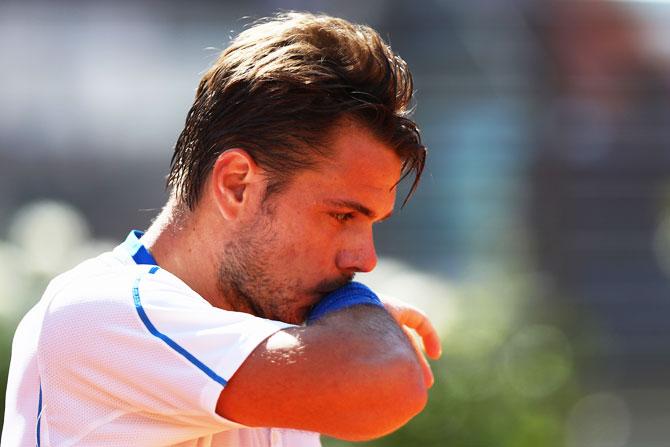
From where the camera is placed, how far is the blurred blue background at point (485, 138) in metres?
8.41

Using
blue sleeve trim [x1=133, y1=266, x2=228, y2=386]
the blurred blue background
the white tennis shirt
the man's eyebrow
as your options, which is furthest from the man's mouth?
the blurred blue background

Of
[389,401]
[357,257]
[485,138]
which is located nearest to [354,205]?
[357,257]

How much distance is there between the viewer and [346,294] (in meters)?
2.09

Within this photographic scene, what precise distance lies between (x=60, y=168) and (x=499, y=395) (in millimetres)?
4536

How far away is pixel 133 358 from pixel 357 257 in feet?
1.64

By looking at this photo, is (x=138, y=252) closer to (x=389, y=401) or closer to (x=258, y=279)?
(x=258, y=279)

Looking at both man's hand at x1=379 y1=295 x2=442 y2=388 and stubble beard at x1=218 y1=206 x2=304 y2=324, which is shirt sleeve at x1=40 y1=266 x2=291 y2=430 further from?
man's hand at x1=379 y1=295 x2=442 y2=388

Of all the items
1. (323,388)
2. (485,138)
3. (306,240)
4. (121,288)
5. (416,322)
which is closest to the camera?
(323,388)

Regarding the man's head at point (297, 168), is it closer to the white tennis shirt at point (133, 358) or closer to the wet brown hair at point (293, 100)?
the wet brown hair at point (293, 100)

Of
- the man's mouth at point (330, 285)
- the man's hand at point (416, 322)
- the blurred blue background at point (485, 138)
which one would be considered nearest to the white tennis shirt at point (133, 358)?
the man's mouth at point (330, 285)

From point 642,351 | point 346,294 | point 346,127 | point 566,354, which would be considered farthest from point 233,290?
point 642,351

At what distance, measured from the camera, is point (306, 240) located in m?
2.15

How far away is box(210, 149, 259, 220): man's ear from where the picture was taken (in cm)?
218

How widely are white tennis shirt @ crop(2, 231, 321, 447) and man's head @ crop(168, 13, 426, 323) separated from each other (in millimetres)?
200
